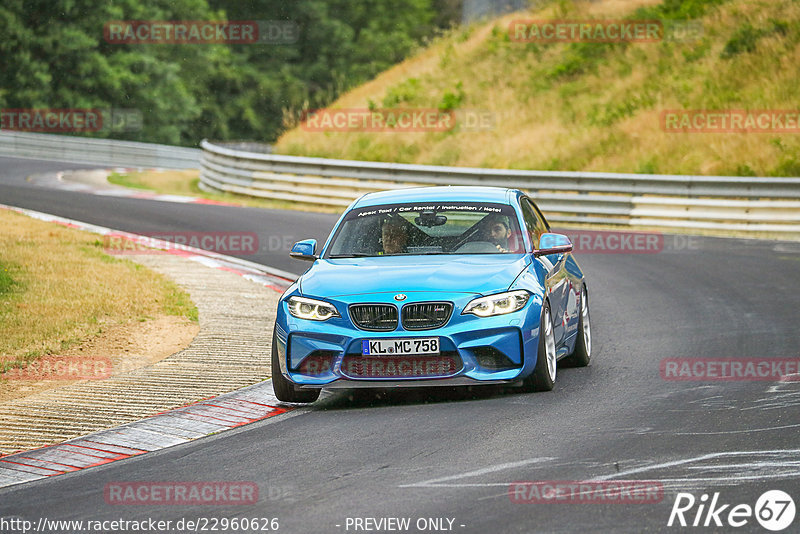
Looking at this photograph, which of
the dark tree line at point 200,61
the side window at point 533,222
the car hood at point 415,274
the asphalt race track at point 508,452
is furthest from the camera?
the dark tree line at point 200,61

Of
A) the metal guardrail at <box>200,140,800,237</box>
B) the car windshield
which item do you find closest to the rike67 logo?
the car windshield

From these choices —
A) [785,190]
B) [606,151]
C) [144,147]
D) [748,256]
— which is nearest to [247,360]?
[748,256]

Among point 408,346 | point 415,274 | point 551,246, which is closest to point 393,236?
point 415,274

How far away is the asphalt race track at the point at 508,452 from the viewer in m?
6.07

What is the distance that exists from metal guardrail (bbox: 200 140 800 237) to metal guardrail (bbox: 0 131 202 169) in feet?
54.3

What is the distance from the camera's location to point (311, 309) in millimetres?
8953

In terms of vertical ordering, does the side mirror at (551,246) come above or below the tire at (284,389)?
above

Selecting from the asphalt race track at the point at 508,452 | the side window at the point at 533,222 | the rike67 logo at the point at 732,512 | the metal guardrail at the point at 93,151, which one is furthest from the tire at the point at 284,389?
the metal guardrail at the point at 93,151

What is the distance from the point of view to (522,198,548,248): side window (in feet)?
33.8

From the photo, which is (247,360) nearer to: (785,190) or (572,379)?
(572,379)

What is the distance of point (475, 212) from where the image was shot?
1021 cm

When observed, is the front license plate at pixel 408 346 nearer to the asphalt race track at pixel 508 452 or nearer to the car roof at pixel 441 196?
the asphalt race track at pixel 508 452

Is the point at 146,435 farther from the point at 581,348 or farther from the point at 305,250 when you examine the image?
the point at 581,348

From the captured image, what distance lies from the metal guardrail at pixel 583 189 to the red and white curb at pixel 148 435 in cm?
1410
